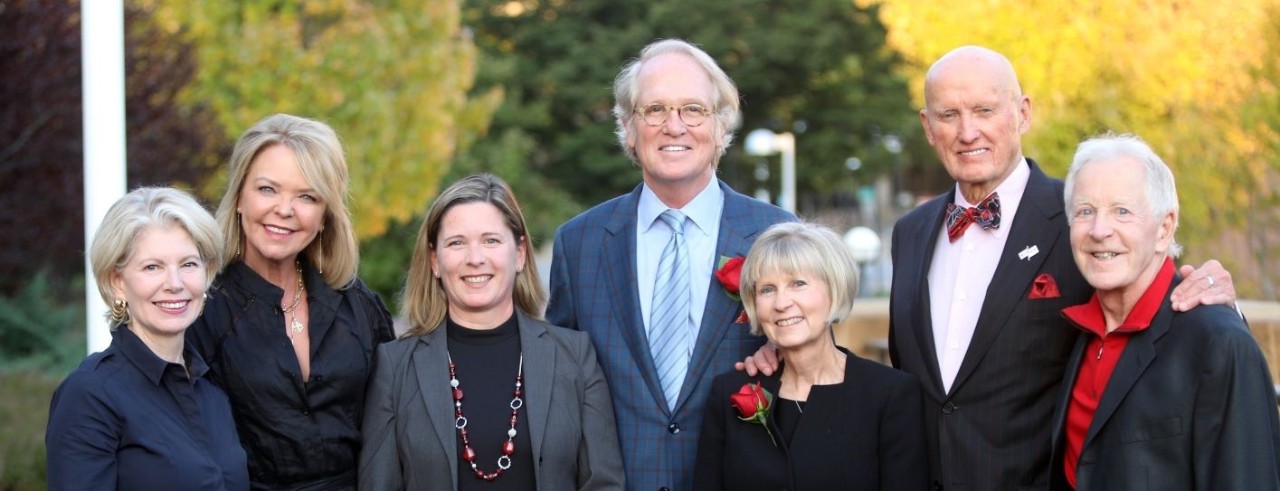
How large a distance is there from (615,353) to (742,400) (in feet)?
2.26

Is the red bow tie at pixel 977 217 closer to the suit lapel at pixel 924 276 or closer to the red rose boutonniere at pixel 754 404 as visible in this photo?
the suit lapel at pixel 924 276

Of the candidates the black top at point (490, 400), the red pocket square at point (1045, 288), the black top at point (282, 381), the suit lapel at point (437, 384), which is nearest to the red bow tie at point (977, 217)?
the red pocket square at point (1045, 288)

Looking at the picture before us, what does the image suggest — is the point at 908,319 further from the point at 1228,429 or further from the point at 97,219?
the point at 97,219

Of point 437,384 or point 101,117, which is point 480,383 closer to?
point 437,384

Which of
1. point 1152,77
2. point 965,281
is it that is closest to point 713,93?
point 965,281

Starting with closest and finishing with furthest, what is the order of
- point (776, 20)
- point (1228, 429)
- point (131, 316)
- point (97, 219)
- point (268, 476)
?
1. point (1228, 429)
2. point (131, 316)
3. point (268, 476)
4. point (97, 219)
5. point (776, 20)

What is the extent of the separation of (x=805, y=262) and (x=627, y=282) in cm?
78

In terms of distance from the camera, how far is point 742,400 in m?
4.23

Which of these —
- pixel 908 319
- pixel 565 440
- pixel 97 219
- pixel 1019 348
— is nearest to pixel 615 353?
pixel 565 440

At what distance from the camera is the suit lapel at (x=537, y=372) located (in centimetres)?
437

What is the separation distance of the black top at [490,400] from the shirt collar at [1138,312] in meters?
1.75

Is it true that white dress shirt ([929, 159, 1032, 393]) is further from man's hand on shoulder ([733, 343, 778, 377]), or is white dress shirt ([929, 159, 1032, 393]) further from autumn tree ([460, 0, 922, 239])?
autumn tree ([460, 0, 922, 239])

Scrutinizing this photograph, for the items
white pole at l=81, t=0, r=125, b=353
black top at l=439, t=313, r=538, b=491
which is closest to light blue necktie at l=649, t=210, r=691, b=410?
black top at l=439, t=313, r=538, b=491

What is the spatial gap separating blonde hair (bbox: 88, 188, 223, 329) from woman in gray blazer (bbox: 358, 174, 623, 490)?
745 millimetres
